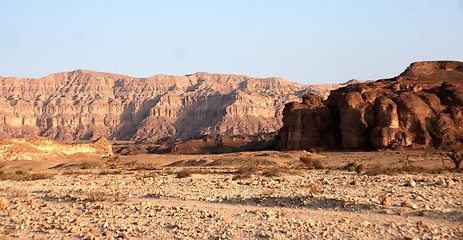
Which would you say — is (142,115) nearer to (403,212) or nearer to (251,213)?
(251,213)

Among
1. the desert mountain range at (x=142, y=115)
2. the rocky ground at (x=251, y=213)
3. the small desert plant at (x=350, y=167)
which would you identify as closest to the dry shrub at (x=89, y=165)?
the small desert plant at (x=350, y=167)

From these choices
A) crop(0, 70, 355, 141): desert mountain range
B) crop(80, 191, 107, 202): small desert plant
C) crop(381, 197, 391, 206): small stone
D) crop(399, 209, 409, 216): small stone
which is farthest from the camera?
crop(0, 70, 355, 141): desert mountain range

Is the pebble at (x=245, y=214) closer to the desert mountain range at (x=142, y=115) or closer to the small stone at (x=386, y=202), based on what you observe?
the small stone at (x=386, y=202)

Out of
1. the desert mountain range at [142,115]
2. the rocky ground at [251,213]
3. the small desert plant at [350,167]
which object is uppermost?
the rocky ground at [251,213]

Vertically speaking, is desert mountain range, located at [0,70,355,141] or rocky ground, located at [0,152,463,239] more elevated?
rocky ground, located at [0,152,463,239]

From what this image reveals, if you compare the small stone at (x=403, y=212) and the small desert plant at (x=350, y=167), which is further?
the small desert plant at (x=350, y=167)

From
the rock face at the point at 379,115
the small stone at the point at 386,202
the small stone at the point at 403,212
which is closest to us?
the small stone at the point at 403,212

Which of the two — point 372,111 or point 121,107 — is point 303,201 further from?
point 121,107

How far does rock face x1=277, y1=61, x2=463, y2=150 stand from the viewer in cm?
5306

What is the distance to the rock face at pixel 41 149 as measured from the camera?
50.5 m

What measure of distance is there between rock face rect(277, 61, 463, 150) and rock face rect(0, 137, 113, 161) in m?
24.0

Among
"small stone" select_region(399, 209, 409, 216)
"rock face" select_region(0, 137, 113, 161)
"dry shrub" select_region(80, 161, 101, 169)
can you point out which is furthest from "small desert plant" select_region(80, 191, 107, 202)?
"rock face" select_region(0, 137, 113, 161)

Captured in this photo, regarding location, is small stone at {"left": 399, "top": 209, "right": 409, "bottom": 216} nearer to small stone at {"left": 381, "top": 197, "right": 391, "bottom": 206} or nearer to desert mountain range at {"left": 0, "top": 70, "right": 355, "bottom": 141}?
small stone at {"left": 381, "top": 197, "right": 391, "bottom": 206}

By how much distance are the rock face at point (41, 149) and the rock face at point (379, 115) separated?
24.0 metres
